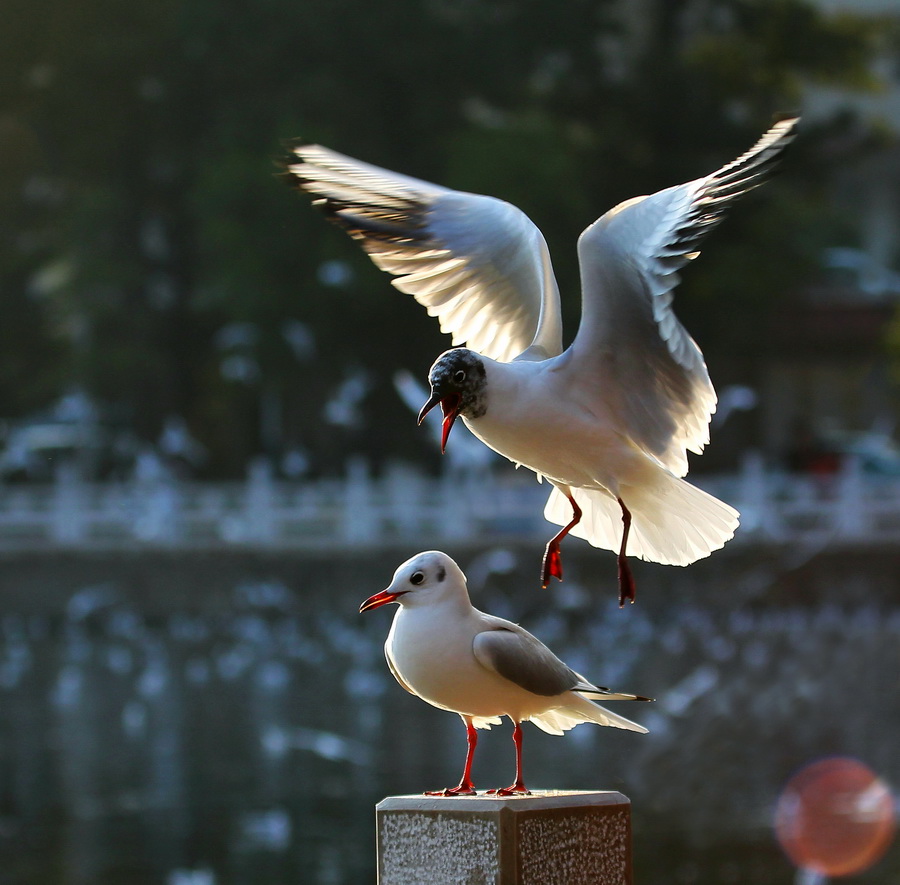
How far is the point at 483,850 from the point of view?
362 cm

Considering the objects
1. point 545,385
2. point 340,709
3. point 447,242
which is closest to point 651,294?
point 545,385

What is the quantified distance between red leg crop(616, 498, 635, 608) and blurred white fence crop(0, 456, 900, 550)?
16.4 m

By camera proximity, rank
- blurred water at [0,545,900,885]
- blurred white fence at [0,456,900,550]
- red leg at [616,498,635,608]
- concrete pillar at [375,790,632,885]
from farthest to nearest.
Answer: blurred white fence at [0,456,900,550] < blurred water at [0,545,900,885] < red leg at [616,498,635,608] < concrete pillar at [375,790,632,885]

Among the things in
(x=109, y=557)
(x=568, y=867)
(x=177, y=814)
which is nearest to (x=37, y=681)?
(x=109, y=557)

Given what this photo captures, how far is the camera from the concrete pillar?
360 cm

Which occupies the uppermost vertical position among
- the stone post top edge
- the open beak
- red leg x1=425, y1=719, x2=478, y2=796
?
the open beak

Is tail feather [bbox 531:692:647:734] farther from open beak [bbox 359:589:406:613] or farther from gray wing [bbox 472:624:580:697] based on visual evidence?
open beak [bbox 359:589:406:613]

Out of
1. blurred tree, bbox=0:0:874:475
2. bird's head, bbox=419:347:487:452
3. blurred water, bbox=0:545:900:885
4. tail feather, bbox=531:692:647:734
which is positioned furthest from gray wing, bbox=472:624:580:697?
blurred tree, bbox=0:0:874:475

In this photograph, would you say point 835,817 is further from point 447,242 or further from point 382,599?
point 382,599

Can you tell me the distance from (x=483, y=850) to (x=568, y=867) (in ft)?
0.73

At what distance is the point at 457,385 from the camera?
3791 mm

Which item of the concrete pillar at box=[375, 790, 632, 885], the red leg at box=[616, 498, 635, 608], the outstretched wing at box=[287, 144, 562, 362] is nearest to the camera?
the concrete pillar at box=[375, 790, 632, 885]

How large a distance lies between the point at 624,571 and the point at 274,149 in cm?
1971

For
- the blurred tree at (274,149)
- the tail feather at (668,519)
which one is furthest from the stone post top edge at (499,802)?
the blurred tree at (274,149)
